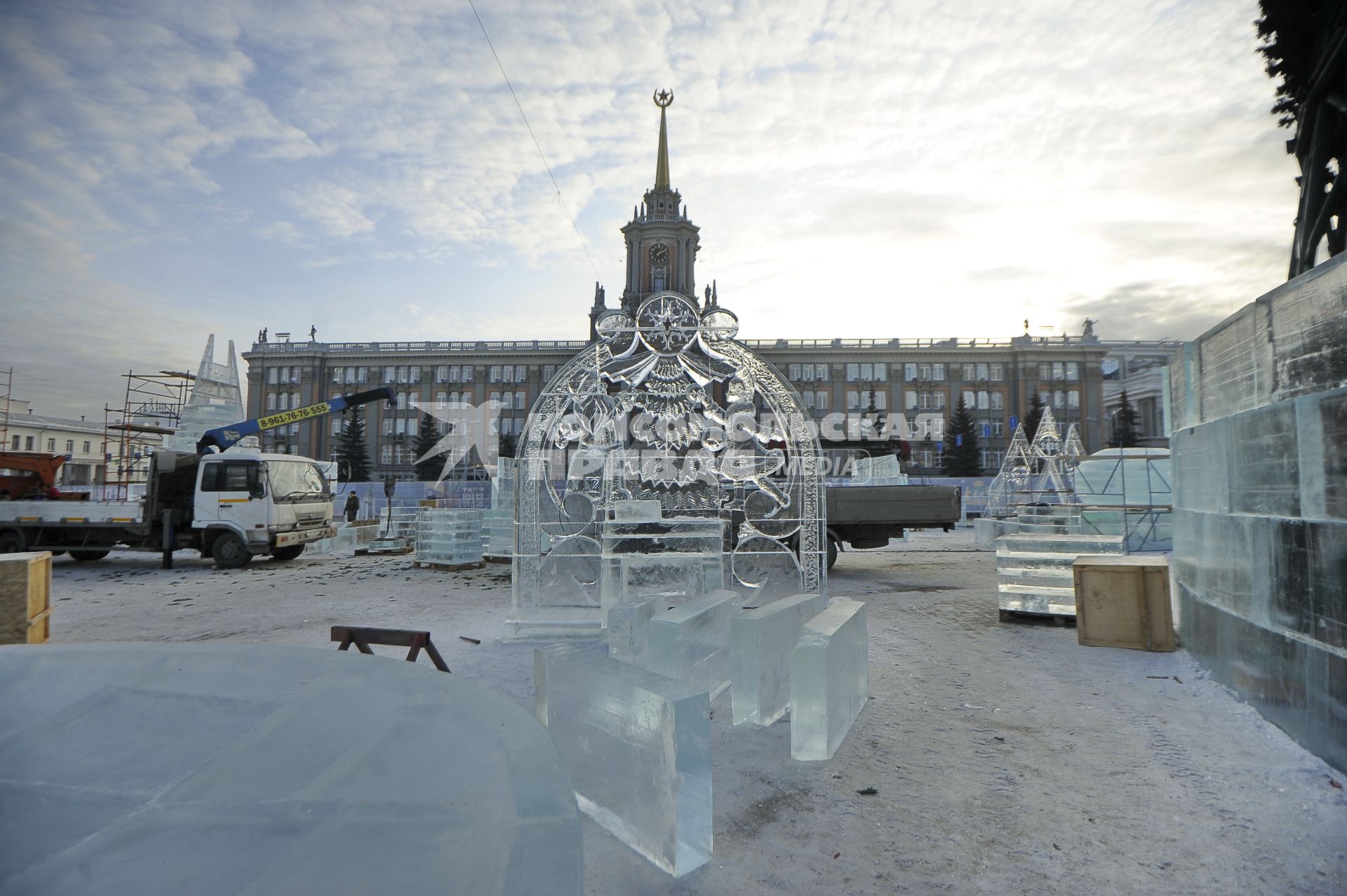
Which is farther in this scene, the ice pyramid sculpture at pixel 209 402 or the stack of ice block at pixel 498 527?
the ice pyramid sculpture at pixel 209 402

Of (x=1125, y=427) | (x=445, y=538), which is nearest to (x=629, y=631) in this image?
(x=445, y=538)

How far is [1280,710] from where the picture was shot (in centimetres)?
450

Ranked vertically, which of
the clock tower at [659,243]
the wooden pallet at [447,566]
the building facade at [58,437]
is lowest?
the wooden pallet at [447,566]

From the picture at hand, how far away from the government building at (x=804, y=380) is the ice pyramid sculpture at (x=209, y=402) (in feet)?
101

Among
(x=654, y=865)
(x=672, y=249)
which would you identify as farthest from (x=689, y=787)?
Answer: (x=672, y=249)

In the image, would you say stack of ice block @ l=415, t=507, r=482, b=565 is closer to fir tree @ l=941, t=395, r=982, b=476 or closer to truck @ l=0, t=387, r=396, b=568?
truck @ l=0, t=387, r=396, b=568

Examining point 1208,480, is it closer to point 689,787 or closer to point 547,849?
point 689,787

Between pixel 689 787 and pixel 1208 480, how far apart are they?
5.70 metres

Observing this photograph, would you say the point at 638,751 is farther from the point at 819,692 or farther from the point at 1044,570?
the point at 1044,570

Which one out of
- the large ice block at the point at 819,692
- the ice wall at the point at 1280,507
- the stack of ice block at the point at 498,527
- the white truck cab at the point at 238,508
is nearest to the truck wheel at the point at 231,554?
the white truck cab at the point at 238,508

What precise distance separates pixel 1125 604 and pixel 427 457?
2305 inches

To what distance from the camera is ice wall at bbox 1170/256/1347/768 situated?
3.95m

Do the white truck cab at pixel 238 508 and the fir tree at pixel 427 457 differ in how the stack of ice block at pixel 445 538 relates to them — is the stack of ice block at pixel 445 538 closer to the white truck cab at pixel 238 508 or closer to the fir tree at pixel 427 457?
the white truck cab at pixel 238 508

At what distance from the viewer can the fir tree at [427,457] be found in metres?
59.4
